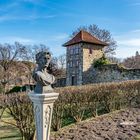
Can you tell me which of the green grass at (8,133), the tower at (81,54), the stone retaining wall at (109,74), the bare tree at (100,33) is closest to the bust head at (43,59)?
the green grass at (8,133)

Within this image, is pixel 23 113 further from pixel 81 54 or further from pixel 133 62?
pixel 133 62

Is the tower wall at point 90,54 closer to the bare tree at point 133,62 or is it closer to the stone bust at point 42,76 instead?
the bare tree at point 133,62

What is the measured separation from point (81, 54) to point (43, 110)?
25030 millimetres

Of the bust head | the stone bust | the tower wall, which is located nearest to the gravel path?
the stone bust

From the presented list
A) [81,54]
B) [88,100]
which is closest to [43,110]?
[88,100]

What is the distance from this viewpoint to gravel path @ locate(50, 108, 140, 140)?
737 centimetres

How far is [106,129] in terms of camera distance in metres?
8.12

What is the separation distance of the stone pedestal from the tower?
80.7ft

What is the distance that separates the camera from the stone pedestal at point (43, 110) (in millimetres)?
4238

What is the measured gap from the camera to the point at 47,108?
4.36 meters

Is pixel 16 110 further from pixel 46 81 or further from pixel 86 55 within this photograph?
pixel 86 55

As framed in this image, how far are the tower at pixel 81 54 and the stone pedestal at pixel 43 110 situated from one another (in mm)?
24611

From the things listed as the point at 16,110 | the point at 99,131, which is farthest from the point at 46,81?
the point at 99,131

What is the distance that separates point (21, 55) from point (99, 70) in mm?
17131
